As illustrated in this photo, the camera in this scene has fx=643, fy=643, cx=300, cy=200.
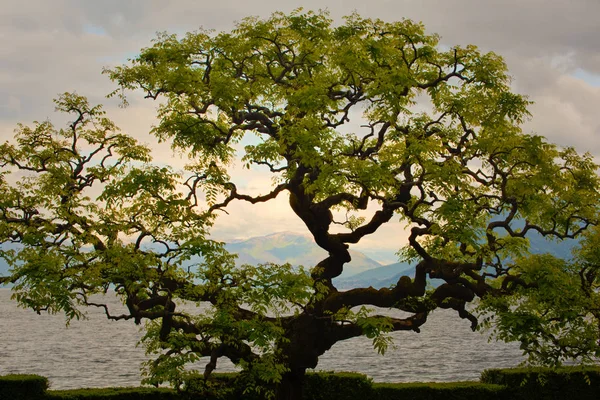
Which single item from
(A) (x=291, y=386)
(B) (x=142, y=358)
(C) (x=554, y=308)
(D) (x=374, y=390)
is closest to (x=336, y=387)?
(D) (x=374, y=390)

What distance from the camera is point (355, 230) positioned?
2497 cm

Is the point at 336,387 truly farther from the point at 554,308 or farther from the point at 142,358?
the point at 142,358

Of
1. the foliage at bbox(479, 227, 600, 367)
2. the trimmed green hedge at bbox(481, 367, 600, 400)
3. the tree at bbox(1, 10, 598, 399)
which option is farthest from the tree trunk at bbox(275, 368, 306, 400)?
the trimmed green hedge at bbox(481, 367, 600, 400)

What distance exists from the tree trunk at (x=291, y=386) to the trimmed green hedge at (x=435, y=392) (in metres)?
4.09

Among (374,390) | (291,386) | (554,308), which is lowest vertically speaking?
(374,390)

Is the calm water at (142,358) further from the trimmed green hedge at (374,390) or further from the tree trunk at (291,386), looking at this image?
the tree trunk at (291,386)

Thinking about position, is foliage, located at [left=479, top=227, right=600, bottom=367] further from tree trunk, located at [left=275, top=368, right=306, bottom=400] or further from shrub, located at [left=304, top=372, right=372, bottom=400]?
shrub, located at [left=304, top=372, right=372, bottom=400]

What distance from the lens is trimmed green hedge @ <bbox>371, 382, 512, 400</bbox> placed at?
90.7ft

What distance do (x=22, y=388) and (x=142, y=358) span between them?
5310 cm

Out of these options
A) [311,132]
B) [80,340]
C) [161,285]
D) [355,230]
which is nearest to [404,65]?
[311,132]

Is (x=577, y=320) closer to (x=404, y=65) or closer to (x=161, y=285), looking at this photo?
(x=404, y=65)

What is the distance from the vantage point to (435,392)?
2781cm

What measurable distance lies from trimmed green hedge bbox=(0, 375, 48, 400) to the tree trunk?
1011cm

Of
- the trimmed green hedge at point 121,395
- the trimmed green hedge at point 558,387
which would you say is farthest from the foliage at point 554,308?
the trimmed green hedge at point 121,395
